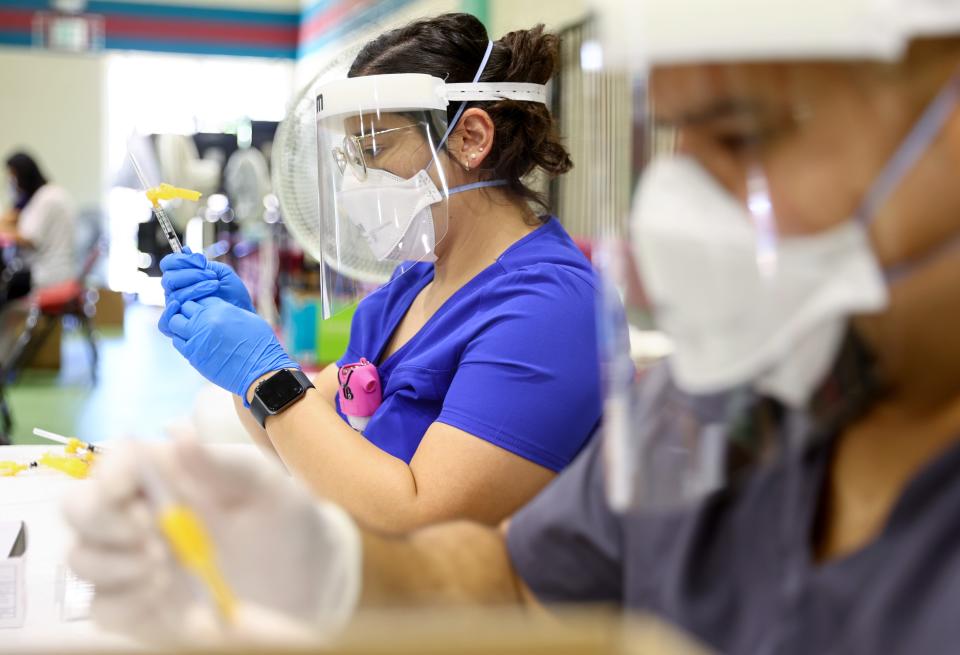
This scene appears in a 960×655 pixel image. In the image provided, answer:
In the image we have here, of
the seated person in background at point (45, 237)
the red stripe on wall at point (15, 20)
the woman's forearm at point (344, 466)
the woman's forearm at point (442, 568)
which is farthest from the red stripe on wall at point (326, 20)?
the woman's forearm at point (442, 568)

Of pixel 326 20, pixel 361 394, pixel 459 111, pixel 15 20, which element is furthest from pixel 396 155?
pixel 15 20

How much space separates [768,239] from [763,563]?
253mm

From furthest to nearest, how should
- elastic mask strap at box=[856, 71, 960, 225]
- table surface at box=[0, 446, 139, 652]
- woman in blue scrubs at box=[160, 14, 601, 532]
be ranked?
woman in blue scrubs at box=[160, 14, 601, 532], table surface at box=[0, 446, 139, 652], elastic mask strap at box=[856, 71, 960, 225]

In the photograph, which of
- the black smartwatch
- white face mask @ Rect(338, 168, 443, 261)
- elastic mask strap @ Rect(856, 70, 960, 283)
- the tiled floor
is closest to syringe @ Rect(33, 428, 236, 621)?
elastic mask strap @ Rect(856, 70, 960, 283)

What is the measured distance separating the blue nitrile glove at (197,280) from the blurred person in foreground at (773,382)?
1.04 m

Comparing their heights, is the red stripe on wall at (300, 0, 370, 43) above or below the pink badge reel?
above

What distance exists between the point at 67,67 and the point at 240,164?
7612 millimetres

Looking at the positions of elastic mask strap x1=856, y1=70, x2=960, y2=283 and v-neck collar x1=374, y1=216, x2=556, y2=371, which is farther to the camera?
v-neck collar x1=374, y1=216, x2=556, y2=371

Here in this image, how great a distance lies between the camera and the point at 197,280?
1839mm

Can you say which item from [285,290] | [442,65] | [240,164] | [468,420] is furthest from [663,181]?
[285,290]

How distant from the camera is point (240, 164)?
4.92m

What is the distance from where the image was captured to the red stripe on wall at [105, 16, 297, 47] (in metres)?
11.8

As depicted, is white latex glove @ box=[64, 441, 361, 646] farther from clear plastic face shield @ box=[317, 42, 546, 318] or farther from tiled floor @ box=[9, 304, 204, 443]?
tiled floor @ box=[9, 304, 204, 443]

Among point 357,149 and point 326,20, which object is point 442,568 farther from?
point 326,20
